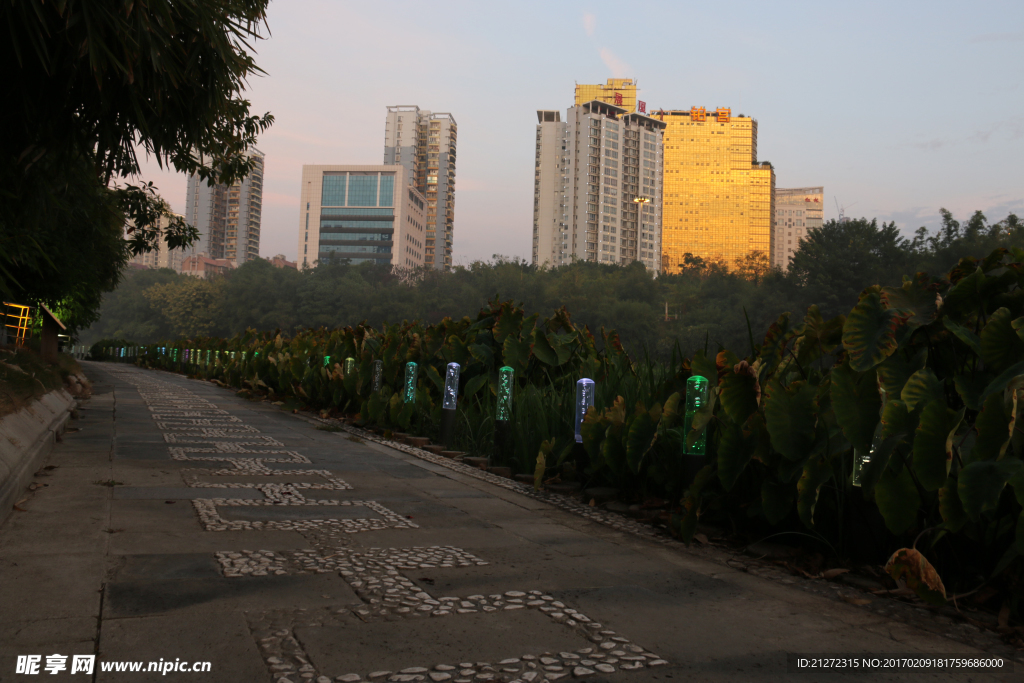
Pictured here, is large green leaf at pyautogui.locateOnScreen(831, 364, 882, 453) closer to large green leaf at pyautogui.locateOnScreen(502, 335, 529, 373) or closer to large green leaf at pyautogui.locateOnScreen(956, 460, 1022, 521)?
large green leaf at pyautogui.locateOnScreen(956, 460, 1022, 521)

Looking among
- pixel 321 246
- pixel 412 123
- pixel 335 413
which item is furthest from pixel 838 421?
pixel 412 123

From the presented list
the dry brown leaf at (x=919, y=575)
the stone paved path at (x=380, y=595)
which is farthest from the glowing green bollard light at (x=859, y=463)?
the stone paved path at (x=380, y=595)

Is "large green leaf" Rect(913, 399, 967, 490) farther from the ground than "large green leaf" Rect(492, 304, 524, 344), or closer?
closer

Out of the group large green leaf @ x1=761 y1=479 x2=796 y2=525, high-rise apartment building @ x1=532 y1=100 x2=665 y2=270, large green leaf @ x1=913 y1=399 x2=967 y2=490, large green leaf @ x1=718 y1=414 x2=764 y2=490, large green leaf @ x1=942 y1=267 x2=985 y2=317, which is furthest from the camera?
high-rise apartment building @ x1=532 y1=100 x2=665 y2=270

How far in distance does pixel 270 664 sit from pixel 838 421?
98.7 inches

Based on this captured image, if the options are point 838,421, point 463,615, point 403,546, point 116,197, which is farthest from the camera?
point 116,197

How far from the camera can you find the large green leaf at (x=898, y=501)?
3055 mm

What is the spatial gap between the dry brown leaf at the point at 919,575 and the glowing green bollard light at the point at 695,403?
137 centimetres

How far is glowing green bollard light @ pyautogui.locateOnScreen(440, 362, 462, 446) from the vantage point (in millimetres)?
7311

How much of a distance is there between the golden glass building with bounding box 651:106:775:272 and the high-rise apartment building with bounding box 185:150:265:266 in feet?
310

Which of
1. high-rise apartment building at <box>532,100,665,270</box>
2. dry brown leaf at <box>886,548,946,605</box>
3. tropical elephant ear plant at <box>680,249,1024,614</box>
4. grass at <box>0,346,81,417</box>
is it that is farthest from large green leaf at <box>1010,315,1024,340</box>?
high-rise apartment building at <box>532,100,665,270</box>

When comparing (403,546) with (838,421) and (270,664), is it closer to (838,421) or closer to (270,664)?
(270,664)

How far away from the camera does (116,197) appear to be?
10.1 m

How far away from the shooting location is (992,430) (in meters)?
2.85
